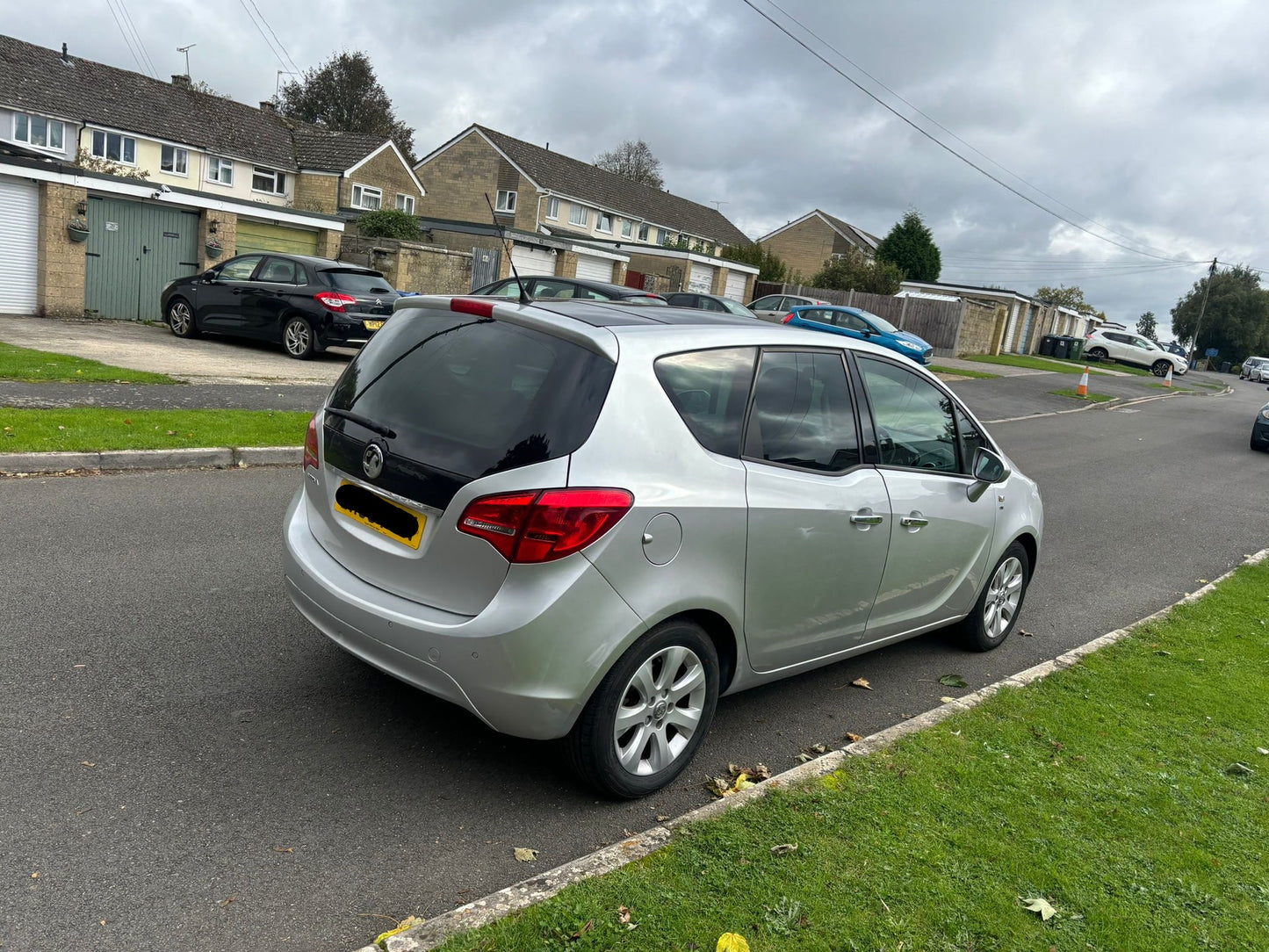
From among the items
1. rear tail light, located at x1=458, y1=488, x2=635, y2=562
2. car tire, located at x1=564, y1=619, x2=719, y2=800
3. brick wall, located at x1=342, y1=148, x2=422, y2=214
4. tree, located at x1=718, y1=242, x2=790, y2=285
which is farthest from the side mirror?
brick wall, located at x1=342, y1=148, x2=422, y2=214

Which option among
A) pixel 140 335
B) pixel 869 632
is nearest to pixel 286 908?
pixel 869 632

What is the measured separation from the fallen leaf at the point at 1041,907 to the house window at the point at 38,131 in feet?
145

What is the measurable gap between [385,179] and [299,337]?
3676 centimetres

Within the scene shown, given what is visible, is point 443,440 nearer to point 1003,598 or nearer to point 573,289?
point 1003,598

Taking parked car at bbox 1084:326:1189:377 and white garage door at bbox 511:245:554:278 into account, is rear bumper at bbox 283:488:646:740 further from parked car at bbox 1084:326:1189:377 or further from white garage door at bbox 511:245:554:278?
parked car at bbox 1084:326:1189:377

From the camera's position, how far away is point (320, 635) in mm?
4906

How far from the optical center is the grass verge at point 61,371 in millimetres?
11070

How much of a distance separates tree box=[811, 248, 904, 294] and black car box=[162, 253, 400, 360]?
34.7m

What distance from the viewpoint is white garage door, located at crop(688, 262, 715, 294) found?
1807 inches

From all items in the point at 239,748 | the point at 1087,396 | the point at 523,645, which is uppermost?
the point at 1087,396

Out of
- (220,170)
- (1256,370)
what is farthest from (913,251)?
(220,170)

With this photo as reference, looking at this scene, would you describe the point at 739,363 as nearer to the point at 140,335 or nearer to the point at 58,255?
the point at 140,335

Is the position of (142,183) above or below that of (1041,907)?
above

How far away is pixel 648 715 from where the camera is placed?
144 inches
